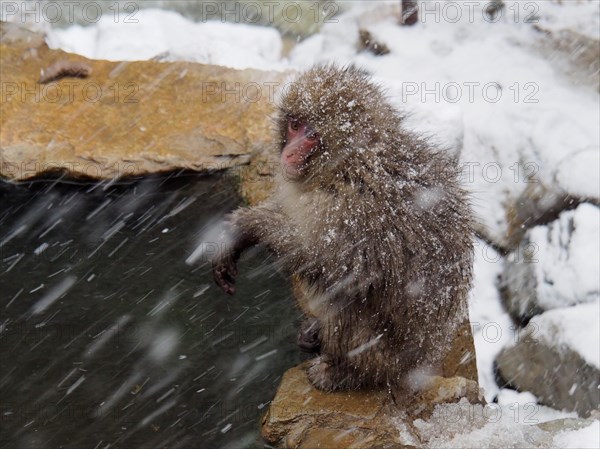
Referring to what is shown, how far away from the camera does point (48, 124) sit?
4.04 meters

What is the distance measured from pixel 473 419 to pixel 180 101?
2229 millimetres

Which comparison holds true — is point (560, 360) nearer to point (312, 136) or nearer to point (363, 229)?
point (363, 229)

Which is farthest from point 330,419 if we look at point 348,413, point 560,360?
point 560,360

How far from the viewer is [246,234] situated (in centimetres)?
291

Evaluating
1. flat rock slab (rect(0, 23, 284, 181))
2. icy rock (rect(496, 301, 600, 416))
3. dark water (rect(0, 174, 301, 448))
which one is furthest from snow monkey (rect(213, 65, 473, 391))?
icy rock (rect(496, 301, 600, 416))

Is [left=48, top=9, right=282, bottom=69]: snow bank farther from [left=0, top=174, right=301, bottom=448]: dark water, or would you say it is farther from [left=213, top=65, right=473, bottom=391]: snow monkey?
[left=213, top=65, right=473, bottom=391]: snow monkey

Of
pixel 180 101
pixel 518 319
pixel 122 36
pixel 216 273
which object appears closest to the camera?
pixel 216 273

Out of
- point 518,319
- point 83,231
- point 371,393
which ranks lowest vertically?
point 518,319

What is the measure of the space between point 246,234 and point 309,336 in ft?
1.52

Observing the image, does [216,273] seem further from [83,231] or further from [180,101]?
[180,101]

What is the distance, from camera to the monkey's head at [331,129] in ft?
9.04

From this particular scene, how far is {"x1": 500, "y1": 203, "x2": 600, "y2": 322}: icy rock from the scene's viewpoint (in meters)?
4.50

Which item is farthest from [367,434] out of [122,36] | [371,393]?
[122,36]

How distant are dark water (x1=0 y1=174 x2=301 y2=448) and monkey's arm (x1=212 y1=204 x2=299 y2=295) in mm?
417
